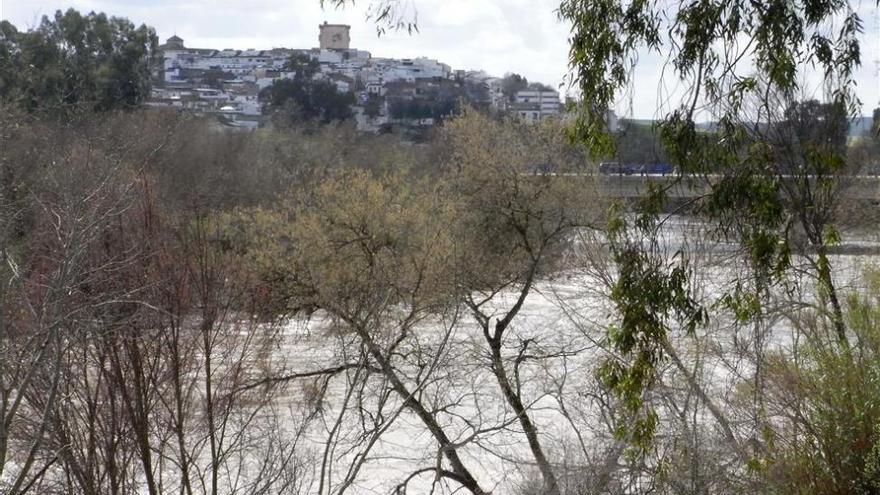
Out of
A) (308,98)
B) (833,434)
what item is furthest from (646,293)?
(308,98)

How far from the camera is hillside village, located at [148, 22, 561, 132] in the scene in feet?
200

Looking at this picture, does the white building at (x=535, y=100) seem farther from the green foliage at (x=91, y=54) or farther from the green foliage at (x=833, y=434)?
the green foliage at (x=833, y=434)

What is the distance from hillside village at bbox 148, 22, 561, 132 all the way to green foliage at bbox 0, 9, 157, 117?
2.61 metres

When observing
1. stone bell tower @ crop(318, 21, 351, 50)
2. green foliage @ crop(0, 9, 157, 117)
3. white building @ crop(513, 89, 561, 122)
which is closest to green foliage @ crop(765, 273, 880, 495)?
green foliage @ crop(0, 9, 157, 117)

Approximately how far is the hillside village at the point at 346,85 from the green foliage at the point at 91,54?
261 cm

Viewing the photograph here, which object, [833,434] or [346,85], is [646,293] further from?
[346,85]

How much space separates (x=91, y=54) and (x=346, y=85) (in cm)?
3764

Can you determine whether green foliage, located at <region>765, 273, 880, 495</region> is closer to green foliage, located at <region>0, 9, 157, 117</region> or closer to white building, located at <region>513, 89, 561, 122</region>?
green foliage, located at <region>0, 9, 157, 117</region>

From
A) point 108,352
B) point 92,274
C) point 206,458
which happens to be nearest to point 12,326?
point 92,274

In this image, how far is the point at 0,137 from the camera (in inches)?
358

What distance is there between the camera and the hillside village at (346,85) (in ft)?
200

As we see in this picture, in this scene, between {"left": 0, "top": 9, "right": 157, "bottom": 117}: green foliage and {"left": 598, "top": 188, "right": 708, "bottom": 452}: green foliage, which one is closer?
{"left": 598, "top": 188, "right": 708, "bottom": 452}: green foliage

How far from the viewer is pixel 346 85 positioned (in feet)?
257

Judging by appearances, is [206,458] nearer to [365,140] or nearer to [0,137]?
[0,137]
